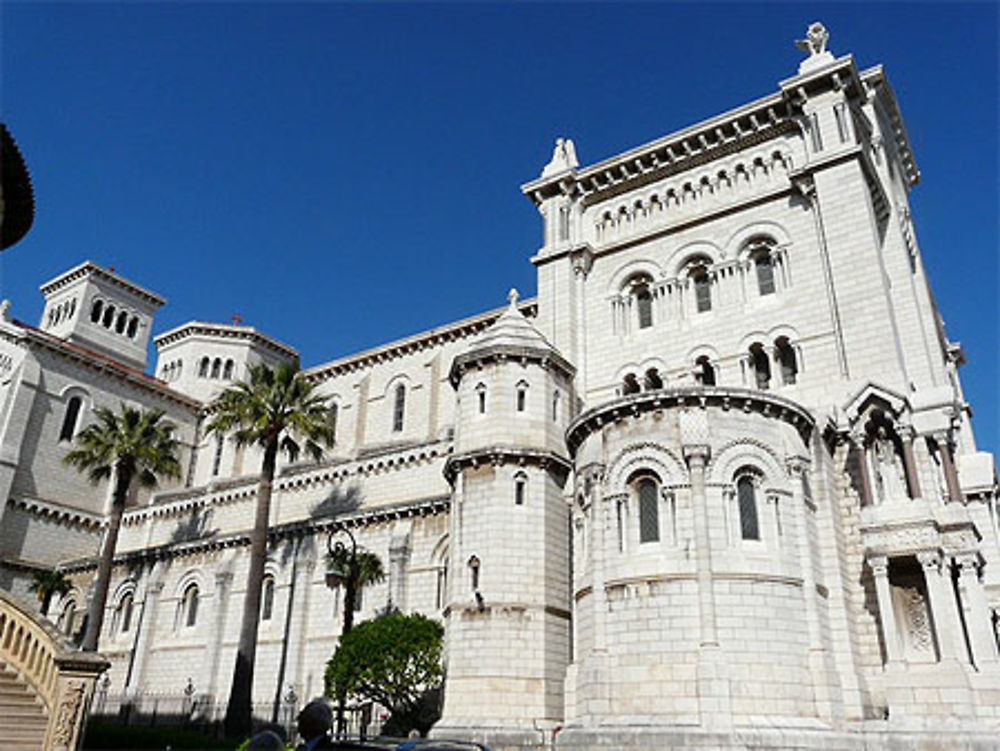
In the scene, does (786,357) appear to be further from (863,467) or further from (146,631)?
(146,631)

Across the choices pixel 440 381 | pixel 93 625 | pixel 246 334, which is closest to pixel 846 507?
pixel 440 381

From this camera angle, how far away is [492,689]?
21672mm

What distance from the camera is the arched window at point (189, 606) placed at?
121 feet

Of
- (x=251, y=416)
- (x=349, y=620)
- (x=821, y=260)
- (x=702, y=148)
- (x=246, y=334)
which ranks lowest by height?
(x=349, y=620)

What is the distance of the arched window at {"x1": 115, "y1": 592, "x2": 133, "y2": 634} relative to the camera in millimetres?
39250

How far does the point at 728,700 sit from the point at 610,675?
284 centimetres

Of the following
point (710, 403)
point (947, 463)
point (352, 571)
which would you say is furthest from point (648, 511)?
point (352, 571)

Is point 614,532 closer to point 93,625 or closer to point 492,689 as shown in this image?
point 492,689

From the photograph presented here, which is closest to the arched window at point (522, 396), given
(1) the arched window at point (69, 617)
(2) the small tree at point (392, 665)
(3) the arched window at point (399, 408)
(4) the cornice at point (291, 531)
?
(4) the cornice at point (291, 531)

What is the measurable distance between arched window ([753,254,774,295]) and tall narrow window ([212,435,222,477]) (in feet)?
117

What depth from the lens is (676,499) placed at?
2005 centimetres

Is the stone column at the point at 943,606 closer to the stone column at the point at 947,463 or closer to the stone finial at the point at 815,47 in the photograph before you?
the stone column at the point at 947,463

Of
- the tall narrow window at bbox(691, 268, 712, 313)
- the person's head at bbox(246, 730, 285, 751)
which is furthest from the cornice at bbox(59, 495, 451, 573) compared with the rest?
the person's head at bbox(246, 730, 285, 751)

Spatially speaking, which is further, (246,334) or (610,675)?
(246,334)
